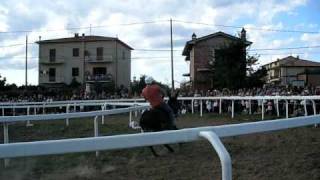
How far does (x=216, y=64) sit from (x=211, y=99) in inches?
975

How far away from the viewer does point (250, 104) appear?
77.9 feet

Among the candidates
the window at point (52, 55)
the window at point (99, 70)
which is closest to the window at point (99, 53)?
the window at point (99, 70)

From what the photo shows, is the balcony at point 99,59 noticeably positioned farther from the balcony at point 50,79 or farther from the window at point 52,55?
the window at point 52,55

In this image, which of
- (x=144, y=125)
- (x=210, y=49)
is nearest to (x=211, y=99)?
(x=144, y=125)

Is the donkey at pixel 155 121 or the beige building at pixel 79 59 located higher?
the beige building at pixel 79 59

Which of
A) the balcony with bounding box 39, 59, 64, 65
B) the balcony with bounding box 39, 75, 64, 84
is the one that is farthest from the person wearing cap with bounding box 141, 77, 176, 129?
the balcony with bounding box 39, 59, 64, 65

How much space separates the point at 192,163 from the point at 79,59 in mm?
87599

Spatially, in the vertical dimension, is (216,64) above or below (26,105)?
above

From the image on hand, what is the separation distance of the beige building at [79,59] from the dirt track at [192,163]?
268 feet

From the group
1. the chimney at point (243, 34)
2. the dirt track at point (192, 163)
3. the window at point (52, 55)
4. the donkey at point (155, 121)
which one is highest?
the window at point (52, 55)

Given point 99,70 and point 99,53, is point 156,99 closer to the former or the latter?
point 99,70

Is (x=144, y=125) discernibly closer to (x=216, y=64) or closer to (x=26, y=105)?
(x=26, y=105)

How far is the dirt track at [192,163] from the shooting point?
24.3 feet

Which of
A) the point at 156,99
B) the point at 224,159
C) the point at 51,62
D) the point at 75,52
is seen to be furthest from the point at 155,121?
the point at 75,52
